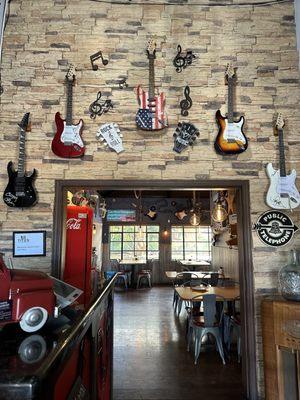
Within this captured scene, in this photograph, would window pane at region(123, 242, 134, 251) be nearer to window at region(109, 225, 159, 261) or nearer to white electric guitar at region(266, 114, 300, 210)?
window at region(109, 225, 159, 261)

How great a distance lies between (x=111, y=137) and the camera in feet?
9.73

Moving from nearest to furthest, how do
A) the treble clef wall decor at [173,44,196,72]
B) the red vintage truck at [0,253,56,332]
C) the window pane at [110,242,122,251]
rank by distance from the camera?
the red vintage truck at [0,253,56,332]
the treble clef wall decor at [173,44,196,72]
the window pane at [110,242,122,251]

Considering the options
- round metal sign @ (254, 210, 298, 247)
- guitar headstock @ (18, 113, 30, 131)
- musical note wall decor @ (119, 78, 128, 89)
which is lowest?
round metal sign @ (254, 210, 298, 247)

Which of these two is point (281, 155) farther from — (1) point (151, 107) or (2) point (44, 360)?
(2) point (44, 360)

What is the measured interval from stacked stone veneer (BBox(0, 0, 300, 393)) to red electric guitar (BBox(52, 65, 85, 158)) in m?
0.07

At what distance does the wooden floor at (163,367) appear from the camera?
3.09 m

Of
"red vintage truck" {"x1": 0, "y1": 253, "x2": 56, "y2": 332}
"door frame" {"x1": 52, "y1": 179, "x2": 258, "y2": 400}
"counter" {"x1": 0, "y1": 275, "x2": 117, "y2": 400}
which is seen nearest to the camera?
"counter" {"x1": 0, "y1": 275, "x2": 117, "y2": 400}

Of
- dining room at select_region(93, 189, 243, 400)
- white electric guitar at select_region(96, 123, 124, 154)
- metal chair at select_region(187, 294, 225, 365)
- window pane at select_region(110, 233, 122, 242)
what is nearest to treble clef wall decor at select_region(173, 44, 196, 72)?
white electric guitar at select_region(96, 123, 124, 154)

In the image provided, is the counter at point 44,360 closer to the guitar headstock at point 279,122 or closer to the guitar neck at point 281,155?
the guitar neck at point 281,155

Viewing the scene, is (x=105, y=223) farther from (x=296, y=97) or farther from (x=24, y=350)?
(x=24, y=350)

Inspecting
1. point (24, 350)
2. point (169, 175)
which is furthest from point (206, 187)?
point (24, 350)

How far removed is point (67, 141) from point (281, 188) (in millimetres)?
2056

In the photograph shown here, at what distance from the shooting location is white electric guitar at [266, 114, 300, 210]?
9.52ft

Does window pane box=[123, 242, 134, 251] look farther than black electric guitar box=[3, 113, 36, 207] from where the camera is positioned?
Yes
